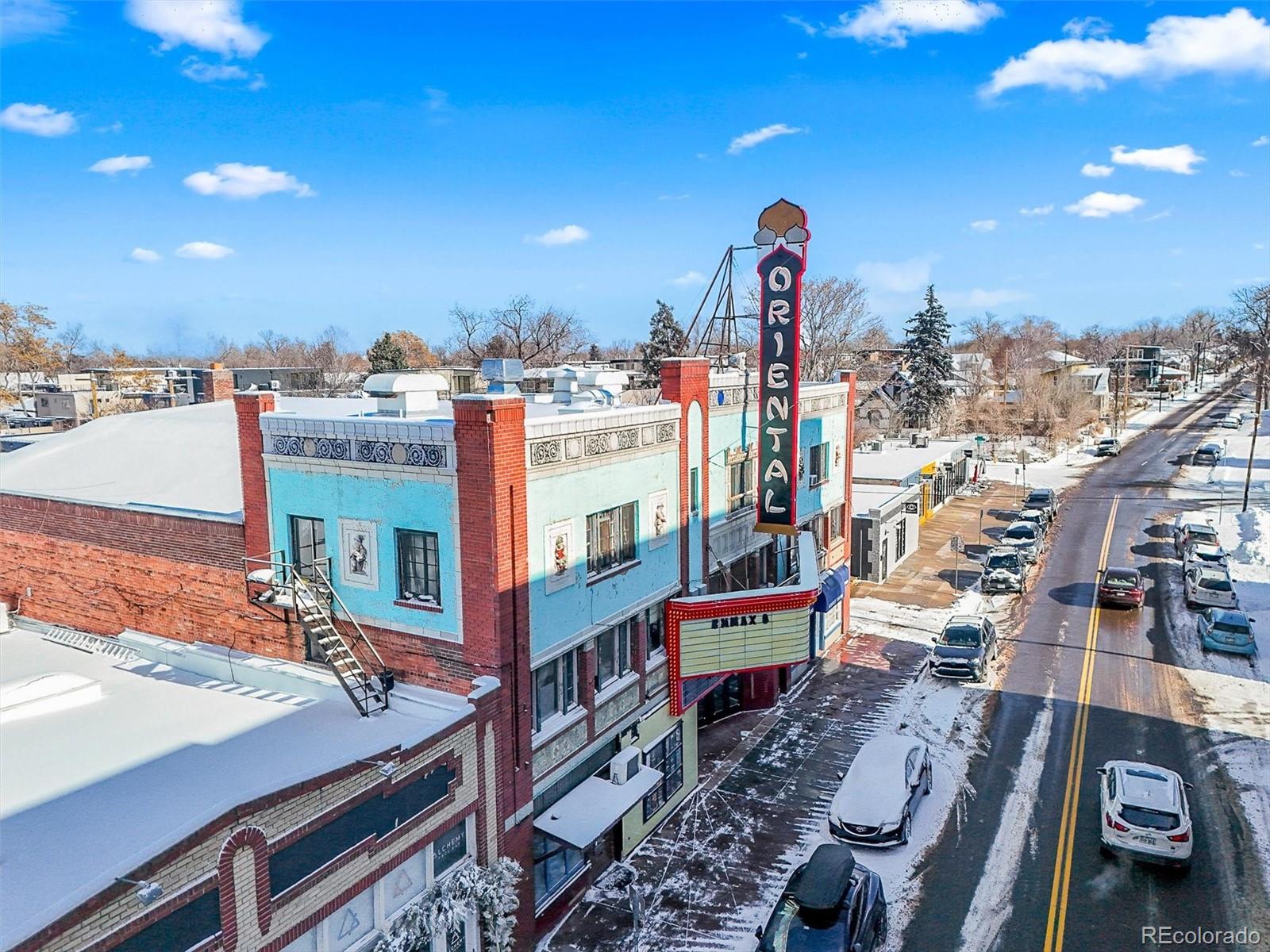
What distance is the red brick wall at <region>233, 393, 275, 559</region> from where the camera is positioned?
17047mm

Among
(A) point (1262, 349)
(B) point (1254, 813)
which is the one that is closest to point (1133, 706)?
(B) point (1254, 813)

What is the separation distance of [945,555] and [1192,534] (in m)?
11.8

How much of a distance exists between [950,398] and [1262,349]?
25.8 meters

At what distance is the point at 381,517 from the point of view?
1602 centimetres

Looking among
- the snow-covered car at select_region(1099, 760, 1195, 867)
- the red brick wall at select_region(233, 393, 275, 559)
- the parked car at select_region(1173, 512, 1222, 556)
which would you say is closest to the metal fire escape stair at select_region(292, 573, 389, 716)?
the red brick wall at select_region(233, 393, 275, 559)

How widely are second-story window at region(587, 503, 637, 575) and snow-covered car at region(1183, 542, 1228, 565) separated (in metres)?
31.0

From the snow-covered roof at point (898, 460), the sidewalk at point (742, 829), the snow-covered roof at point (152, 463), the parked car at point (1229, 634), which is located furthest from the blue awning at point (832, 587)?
the snow-covered roof at point (152, 463)

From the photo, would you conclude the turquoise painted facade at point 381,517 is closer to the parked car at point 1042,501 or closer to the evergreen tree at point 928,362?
the parked car at point 1042,501

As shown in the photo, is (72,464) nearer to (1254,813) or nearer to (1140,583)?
(1254,813)

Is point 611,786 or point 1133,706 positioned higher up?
point 611,786

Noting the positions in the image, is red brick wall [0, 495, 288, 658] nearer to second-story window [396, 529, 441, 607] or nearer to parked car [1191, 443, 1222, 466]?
second-story window [396, 529, 441, 607]

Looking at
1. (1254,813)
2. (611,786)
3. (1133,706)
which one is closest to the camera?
(611,786)

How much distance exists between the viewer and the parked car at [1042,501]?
5225cm

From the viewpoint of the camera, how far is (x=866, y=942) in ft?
49.5
